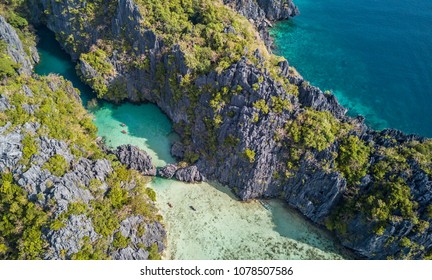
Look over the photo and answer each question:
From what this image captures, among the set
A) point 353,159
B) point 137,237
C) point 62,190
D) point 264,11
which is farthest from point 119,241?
point 264,11

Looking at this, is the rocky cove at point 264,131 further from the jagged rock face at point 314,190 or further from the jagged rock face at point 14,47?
the jagged rock face at point 14,47

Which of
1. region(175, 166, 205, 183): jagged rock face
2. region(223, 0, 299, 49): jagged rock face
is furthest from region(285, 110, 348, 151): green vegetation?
region(223, 0, 299, 49): jagged rock face

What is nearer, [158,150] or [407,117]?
[158,150]

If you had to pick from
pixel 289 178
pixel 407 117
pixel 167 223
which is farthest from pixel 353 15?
pixel 167 223

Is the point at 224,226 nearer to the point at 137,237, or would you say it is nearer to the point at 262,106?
the point at 137,237

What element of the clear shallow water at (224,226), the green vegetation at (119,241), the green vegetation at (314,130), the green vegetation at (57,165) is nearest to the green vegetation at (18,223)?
the green vegetation at (57,165)

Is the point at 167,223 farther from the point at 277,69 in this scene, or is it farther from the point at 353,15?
the point at 353,15
